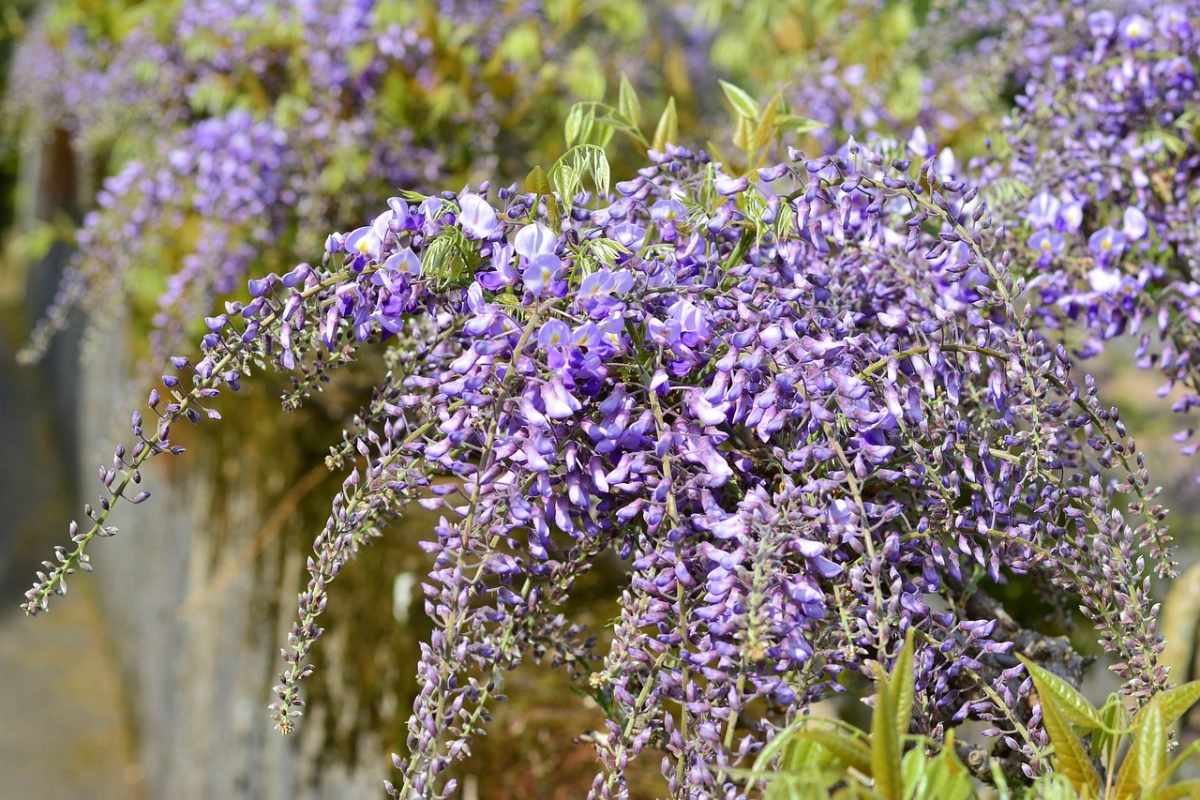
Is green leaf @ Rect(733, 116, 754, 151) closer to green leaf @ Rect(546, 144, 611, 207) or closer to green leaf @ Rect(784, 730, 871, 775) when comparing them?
green leaf @ Rect(546, 144, 611, 207)

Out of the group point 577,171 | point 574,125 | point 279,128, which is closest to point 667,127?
point 574,125

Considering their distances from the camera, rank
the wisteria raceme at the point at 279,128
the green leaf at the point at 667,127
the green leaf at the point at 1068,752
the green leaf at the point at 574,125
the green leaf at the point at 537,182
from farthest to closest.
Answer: the wisteria raceme at the point at 279,128 < the green leaf at the point at 667,127 < the green leaf at the point at 574,125 < the green leaf at the point at 537,182 < the green leaf at the point at 1068,752

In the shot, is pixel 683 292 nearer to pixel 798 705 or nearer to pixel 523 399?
pixel 523 399

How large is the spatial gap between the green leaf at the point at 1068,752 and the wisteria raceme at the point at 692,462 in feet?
0.20

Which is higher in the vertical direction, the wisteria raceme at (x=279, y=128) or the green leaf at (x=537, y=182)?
the wisteria raceme at (x=279, y=128)

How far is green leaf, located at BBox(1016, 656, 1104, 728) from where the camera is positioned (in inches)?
40.3

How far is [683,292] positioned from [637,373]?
0.35 feet

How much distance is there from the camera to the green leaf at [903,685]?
0.94 m

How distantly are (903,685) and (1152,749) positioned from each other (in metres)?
0.24

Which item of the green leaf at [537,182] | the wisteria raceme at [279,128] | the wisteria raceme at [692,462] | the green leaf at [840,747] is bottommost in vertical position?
the green leaf at [840,747]

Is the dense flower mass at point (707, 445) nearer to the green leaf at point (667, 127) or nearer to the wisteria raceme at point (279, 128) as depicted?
the green leaf at point (667, 127)

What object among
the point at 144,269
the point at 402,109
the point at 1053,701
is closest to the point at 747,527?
the point at 1053,701

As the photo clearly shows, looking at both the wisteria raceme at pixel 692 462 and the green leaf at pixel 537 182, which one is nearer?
the wisteria raceme at pixel 692 462

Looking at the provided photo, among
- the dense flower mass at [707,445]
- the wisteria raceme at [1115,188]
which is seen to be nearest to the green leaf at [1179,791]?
the dense flower mass at [707,445]
